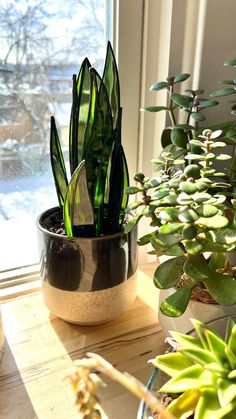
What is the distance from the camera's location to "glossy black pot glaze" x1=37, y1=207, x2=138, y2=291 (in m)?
0.54

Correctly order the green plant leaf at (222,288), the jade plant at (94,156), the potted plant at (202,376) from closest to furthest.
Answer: the potted plant at (202,376)
the green plant leaf at (222,288)
the jade plant at (94,156)

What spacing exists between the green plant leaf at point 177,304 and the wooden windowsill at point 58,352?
0.14m

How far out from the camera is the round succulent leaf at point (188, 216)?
365 millimetres

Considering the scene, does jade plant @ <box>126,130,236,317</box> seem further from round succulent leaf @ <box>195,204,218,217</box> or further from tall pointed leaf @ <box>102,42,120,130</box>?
tall pointed leaf @ <box>102,42,120,130</box>

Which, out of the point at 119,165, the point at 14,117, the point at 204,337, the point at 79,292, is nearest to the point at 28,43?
the point at 14,117

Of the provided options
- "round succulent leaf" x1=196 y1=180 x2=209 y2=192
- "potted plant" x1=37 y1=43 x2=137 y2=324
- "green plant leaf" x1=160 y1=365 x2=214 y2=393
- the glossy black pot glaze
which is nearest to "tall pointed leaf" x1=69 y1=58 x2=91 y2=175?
"potted plant" x1=37 y1=43 x2=137 y2=324

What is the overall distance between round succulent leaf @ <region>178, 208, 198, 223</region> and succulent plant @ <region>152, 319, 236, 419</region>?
95 millimetres

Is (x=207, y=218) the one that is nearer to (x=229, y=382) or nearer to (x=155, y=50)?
(x=229, y=382)

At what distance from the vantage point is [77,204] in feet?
1.75

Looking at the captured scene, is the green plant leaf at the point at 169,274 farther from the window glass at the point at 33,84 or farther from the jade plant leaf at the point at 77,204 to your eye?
the window glass at the point at 33,84

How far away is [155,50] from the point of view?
0.66 meters

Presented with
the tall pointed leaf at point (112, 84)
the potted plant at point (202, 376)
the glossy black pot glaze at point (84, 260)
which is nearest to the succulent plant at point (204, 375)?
the potted plant at point (202, 376)

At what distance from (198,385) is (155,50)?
54 centimetres

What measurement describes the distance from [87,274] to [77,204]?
0.33 ft
